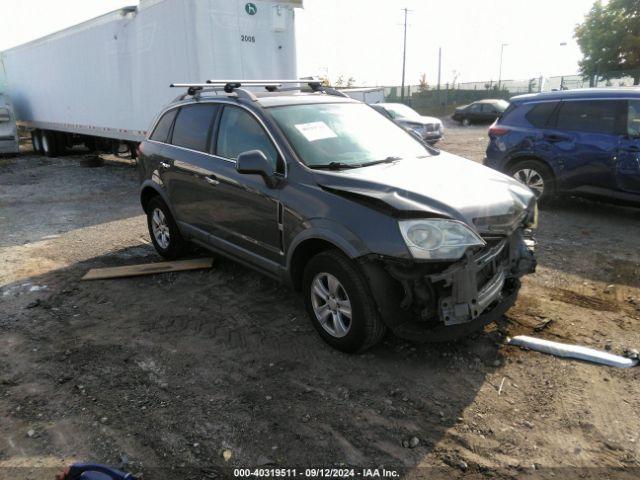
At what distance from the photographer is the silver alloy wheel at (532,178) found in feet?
24.3

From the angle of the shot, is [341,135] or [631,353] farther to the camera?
[341,135]

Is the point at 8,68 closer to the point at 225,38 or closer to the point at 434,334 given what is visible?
the point at 225,38

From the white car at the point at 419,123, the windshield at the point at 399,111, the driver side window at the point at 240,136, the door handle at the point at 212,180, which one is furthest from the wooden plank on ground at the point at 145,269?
the windshield at the point at 399,111

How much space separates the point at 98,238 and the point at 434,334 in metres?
5.33

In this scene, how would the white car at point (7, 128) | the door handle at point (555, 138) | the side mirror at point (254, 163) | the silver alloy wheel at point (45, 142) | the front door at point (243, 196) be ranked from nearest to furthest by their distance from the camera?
the side mirror at point (254, 163)
the front door at point (243, 196)
the door handle at point (555, 138)
the white car at point (7, 128)
the silver alloy wheel at point (45, 142)

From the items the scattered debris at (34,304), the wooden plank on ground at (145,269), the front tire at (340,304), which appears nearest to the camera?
the front tire at (340,304)

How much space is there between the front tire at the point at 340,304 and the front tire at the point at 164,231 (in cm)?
238

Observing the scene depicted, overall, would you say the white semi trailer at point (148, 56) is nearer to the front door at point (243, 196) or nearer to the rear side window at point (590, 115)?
the front door at point (243, 196)

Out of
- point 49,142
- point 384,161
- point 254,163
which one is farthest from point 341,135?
point 49,142

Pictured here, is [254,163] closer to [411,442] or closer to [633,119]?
[411,442]

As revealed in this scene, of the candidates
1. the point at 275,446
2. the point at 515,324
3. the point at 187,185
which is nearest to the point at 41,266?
the point at 187,185

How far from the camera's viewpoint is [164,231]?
224 inches

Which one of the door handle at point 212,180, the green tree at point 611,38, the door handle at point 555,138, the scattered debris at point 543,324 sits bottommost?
the scattered debris at point 543,324

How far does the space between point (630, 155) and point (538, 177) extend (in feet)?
4.30
